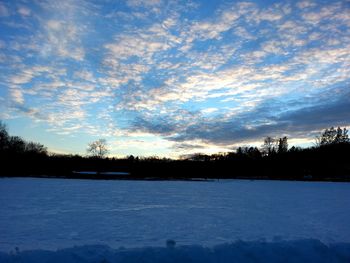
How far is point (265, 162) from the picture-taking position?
103 metres

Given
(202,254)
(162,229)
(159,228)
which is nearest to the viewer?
(202,254)

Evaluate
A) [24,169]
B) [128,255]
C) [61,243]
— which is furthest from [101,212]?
[24,169]

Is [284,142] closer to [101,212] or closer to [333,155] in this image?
[333,155]

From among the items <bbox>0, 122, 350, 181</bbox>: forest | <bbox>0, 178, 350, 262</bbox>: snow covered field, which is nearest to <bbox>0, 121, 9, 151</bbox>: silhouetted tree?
<bbox>0, 122, 350, 181</bbox>: forest

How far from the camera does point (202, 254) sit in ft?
22.4

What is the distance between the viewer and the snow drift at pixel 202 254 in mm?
6320

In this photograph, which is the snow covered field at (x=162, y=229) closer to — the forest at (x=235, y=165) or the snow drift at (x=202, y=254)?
the snow drift at (x=202, y=254)

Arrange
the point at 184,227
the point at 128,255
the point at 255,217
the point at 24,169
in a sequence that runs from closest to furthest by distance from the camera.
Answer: the point at 128,255, the point at 184,227, the point at 255,217, the point at 24,169

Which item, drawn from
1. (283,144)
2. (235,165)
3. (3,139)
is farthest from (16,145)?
(283,144)

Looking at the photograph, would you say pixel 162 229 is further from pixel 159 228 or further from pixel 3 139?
pixel 3 139

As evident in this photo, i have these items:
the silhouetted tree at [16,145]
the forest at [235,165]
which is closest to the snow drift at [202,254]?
the forest at [235,165]

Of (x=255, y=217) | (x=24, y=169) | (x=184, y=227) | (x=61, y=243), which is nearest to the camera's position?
(x=61, y=243)

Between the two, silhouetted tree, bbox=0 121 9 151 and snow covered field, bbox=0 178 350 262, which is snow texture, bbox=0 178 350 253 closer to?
snow covered field, bbox=0 178 350 262

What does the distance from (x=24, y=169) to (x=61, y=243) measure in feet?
229
